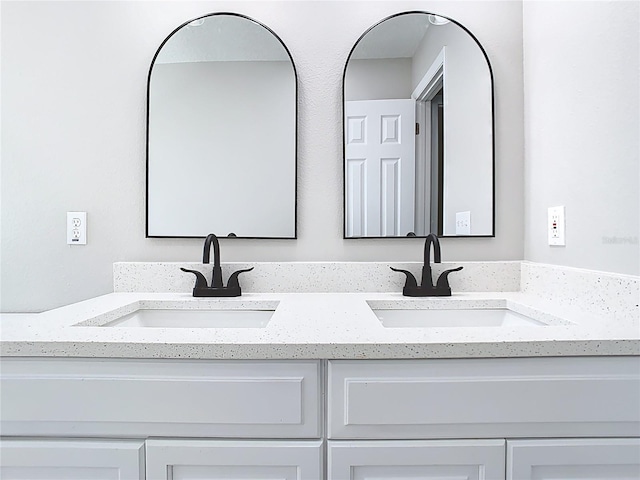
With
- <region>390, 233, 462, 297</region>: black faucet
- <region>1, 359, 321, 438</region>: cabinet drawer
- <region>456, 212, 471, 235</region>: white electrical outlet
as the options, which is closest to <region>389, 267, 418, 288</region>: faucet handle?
<region>390, 233, 462, 297</region>: black faucet

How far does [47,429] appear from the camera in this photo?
845mm

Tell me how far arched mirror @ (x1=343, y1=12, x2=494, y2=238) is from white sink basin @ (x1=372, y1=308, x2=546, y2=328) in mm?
288

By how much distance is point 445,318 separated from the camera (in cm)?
131

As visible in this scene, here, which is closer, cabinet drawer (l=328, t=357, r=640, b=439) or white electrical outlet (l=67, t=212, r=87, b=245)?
cabinet drawer (l=328, t=357, r=640, b=439)

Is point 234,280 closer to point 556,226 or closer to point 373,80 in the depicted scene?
point 373,80

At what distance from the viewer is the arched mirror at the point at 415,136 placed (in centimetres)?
146

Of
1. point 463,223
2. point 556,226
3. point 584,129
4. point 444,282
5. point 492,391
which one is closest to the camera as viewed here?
point 492,391

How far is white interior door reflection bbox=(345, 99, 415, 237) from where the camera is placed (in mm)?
1463

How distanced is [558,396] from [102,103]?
5.16ft

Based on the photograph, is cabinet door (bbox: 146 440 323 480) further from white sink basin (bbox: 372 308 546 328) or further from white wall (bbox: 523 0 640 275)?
white wall (bbox: 523 0 640 275)

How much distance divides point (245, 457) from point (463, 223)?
3.36 ft

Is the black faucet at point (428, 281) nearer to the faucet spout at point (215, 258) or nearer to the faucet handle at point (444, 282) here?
the faucet handle at point (444, 282)

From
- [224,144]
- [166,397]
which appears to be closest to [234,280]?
[224,144]

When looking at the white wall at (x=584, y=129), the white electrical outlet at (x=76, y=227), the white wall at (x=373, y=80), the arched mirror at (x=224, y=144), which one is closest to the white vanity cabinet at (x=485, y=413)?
the white wall at (x=584, y=129)
